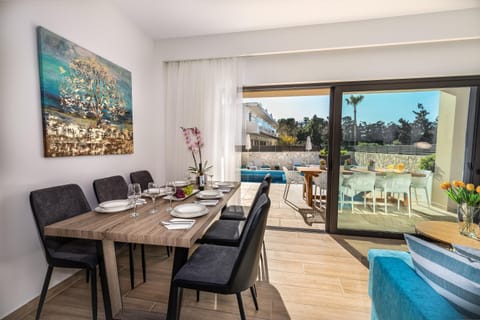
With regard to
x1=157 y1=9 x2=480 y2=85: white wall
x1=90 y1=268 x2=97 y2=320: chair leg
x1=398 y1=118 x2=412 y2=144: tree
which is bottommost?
x1=90 y1=268 x2=97 y2=320: chair leg

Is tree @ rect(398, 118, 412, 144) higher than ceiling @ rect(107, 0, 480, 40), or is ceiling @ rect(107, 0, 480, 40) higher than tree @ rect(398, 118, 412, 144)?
ceiling @ rect(107, 0, 480, 40)

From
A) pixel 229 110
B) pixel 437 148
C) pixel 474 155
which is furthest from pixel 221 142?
pixel 474 155

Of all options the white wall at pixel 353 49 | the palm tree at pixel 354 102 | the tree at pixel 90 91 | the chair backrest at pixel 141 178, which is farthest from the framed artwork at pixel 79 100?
the palm tree at pixel 354 102

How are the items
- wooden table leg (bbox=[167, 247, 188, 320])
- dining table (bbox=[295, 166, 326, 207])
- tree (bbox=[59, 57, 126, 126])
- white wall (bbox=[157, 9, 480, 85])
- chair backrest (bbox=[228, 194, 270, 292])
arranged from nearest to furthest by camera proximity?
1. chair backrest (bbox=[228, 194, 270, 292])
2. wooden table leg (bbox=[167, 247, 188, 320])
3. tree (bbox=[59, 57, 126, 126])
4. white wall (bbox=[157, 9, 480, 85])
5. dining table (bbox=[295, 166, 326, 207])

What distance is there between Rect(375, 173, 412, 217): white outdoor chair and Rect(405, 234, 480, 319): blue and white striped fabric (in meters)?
2.40

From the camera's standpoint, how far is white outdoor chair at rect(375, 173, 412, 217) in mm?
2930

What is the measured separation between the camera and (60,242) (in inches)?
60.7

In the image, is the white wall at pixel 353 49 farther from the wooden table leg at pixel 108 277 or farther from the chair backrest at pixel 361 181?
the wooden table leg at pixel 108 277

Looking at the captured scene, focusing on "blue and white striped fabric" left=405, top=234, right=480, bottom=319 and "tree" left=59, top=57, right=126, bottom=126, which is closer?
"blue and white striped fabric" left=405, top=234, right=480, bottom=319

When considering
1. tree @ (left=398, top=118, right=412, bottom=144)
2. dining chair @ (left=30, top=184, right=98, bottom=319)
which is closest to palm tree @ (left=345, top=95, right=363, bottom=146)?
tree @ (left=398, top=118, right=412, bottom=144)

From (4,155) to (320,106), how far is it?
162 inches

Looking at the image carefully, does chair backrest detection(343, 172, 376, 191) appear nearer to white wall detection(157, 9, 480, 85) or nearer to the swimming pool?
white wall detection(157, 9, 480, 85)

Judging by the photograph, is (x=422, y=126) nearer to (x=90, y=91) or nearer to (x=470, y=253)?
(x=470, y=253)

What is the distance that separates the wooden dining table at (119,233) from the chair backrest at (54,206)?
9.8 inches
